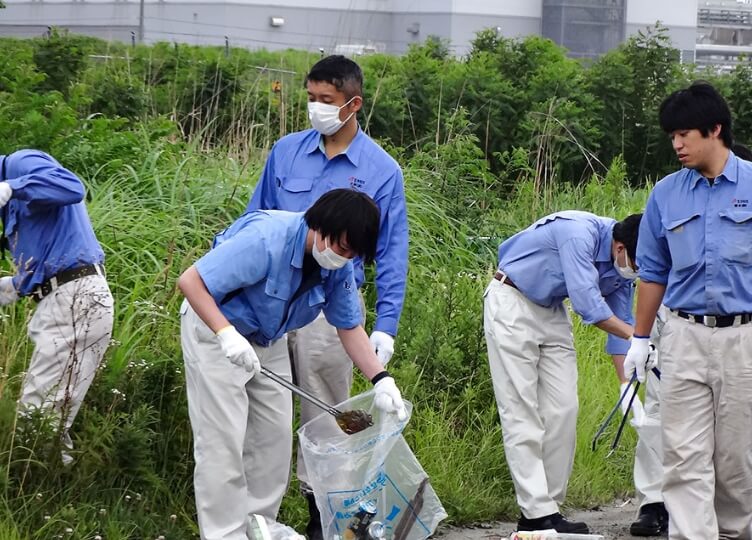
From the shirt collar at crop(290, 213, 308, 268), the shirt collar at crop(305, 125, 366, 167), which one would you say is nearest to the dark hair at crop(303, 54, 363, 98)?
the shirt collar at crop(305, 125, 366, 167)

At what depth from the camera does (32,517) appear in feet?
19.1

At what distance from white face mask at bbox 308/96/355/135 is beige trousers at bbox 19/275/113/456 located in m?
1.27

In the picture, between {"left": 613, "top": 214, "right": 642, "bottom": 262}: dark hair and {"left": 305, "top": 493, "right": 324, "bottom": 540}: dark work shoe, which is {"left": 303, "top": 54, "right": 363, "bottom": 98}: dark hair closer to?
{"left": 613, "top": 214, "right": 642, "bottom": 262}: dark hair

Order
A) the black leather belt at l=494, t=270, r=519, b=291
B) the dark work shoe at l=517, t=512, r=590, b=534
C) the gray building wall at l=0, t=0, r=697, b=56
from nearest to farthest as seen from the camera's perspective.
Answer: the dark work shoe at l=517, t=512, r=590, b=534
the black leather belt at l=494, t=270, r=519, b=291
the gray building wall at l=0, t=0, r=697, b=56

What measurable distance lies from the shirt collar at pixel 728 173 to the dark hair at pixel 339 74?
63.2 inches

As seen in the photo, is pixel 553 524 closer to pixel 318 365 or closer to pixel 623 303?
pixel 623 303

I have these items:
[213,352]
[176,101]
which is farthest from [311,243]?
[176,101]

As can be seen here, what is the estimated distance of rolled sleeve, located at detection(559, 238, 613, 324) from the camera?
653 centimetres

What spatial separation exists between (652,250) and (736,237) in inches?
18.0

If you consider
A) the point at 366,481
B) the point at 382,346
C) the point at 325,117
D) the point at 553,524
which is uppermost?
the point at 325,117

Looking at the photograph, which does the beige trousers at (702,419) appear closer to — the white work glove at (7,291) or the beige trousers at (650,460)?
the beige trousers at (650,460)

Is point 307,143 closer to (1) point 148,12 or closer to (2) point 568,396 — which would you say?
(2) point 568,396

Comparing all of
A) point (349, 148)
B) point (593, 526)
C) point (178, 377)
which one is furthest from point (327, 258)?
point (593, 526)

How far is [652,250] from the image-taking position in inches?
Result: 253
